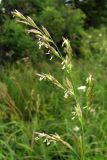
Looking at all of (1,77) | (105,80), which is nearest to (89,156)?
(105,80)

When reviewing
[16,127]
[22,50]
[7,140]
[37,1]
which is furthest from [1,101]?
[37,1]

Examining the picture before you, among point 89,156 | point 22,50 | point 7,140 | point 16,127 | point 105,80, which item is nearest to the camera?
point 89,156

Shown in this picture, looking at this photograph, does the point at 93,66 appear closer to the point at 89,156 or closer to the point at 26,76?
the point at 26,76

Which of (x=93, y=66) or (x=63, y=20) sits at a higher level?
(x=63, y=20)

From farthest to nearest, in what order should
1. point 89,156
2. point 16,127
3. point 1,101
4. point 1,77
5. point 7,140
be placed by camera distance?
point 1,77, point 1,101, point 16,127, point 7,140, point 89,156

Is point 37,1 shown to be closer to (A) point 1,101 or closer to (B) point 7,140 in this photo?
(A) point 1,101

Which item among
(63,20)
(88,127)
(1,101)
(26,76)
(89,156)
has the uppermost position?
(63,20)

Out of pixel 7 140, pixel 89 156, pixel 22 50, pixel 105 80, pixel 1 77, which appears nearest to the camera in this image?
pixel 89 156

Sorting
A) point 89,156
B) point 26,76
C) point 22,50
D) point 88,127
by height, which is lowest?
point 89,156

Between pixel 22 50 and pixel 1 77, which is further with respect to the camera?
pixel 22 50
